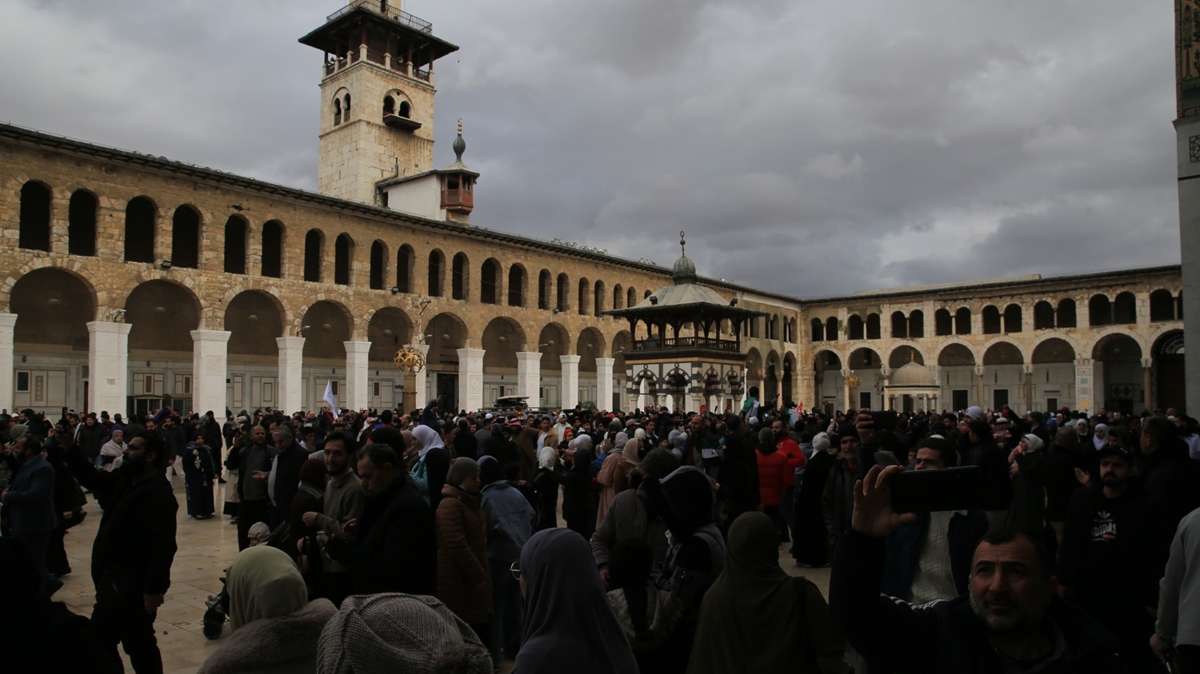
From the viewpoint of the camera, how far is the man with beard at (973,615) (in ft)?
6.18

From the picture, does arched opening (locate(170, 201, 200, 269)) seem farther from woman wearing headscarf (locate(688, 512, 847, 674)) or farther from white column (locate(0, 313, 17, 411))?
woman wearing headscarf (locate(688, 512, 847, 674))

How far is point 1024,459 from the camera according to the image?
18.1 feet

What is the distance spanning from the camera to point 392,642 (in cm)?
170

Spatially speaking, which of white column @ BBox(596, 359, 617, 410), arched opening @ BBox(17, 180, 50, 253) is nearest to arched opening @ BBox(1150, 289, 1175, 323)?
white column @ BBox(596, 359, 617, 410)

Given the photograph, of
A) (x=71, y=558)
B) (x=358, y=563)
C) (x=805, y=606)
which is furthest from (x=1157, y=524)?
(x=71, y=558)

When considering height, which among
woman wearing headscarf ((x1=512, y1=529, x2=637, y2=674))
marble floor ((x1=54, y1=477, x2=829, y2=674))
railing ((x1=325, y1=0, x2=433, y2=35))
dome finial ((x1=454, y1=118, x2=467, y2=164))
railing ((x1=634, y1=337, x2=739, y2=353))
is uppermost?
railing ((x1=325, y1=0, x2=433, y2=35))

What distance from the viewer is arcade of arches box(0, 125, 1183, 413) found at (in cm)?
2022

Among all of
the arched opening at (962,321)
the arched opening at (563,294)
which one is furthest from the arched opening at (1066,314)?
the arched opening at (563,294)

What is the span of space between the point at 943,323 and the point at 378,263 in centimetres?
2912

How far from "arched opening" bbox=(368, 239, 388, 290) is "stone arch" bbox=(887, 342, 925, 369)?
27.6 metres

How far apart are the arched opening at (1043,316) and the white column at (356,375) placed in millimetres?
31285

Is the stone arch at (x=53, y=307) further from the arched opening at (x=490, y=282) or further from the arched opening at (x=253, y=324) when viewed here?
the arched opening at (x=490, y=282)

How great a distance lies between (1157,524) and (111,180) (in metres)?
23.0

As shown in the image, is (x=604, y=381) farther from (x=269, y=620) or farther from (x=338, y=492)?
(x=269, y=620)
